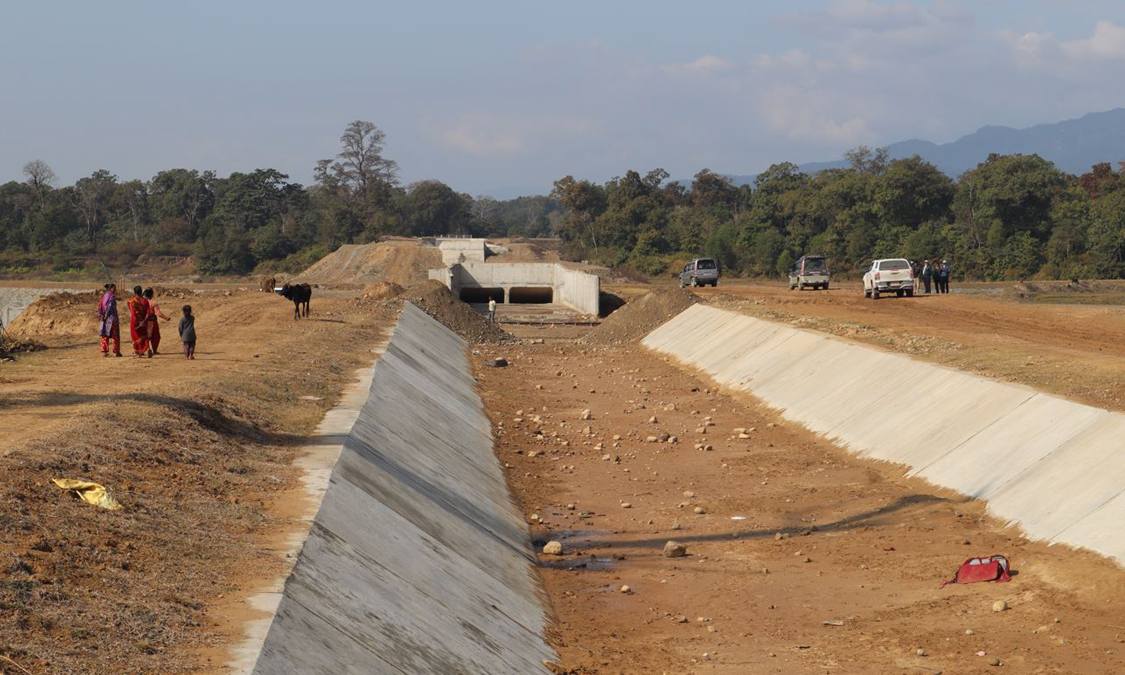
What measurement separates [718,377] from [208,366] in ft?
48.2

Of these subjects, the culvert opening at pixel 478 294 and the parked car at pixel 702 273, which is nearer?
the parked car at pixel 702 273

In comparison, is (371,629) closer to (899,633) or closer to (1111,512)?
(899,633)

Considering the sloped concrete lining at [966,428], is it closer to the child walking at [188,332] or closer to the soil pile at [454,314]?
the child walking at [188,332]

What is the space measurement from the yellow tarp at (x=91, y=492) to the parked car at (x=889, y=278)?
3985 centimetres


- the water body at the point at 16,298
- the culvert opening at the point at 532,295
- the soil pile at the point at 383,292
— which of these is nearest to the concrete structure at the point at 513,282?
the culvert opening at the point at 532,295

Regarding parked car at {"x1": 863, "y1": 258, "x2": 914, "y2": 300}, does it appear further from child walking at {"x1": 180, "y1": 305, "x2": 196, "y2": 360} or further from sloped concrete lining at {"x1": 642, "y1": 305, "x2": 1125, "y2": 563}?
child walking at {"x1": 180, "y1": 305, "x2": 196, "y2": 360}

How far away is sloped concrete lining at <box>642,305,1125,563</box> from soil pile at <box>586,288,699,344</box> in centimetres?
1379

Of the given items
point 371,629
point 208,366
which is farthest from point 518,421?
point 371,629

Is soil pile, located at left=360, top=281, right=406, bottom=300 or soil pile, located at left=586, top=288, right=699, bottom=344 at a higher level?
soil pile, located at left=360, top=281, right=406, bottom=300

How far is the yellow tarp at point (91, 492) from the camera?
10297 millimetres

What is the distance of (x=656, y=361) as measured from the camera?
3903 centimetres

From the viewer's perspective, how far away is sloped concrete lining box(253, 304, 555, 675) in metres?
8.45

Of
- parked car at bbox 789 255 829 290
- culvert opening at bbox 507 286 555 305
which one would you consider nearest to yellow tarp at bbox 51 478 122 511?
parked car at bbox 789 255 829 290

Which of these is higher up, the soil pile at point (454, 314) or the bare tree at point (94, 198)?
the bare tree at point (94, 198)
